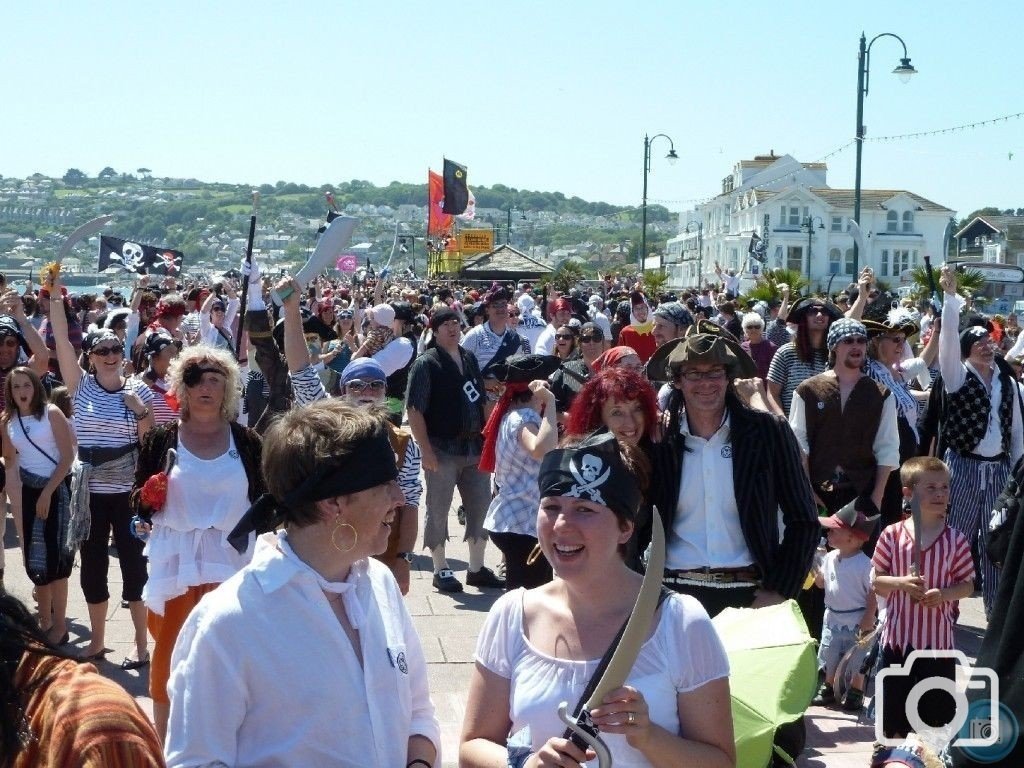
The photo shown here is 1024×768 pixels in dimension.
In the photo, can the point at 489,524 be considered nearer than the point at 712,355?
No

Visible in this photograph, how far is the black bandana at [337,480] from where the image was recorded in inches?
116

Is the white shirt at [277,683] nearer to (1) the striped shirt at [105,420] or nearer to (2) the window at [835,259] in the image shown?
(1) the striped shirt at [105,420]

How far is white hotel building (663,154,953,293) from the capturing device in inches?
3644

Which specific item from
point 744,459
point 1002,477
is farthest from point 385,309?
point 744,459

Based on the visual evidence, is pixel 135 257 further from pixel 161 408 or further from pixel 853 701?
pixel 853 701

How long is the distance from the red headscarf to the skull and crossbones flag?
1898 cm

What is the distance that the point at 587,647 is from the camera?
315 centimetres

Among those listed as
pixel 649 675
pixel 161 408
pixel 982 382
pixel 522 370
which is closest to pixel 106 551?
pixel 161 408

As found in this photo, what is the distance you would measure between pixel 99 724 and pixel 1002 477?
7720 mm

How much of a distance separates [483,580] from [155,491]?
4387 millimetres

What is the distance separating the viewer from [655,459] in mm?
4996

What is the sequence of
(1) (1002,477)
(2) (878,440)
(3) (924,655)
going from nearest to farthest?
(3) (924,655)
(2) (878,440)
(1) (1002,477)

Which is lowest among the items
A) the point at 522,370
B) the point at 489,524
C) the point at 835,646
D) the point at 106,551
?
the point at 835,646

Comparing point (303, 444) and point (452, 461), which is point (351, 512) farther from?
point (452, 461)
